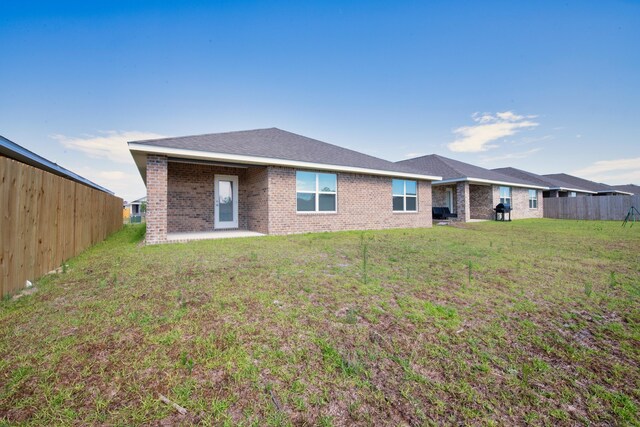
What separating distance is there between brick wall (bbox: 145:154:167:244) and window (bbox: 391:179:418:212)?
1092cm

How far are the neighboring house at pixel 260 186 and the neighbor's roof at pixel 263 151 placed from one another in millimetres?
37

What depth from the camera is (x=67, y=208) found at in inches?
238

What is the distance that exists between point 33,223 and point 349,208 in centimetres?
1026

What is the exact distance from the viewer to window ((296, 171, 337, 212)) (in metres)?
11.1

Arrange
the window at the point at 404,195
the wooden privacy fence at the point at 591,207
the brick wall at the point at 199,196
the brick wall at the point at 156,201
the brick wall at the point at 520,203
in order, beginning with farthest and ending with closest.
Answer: the brick wall at the point at 520,203 < the wooden privacy fence at the point at 591,207 < the window at the point at 404,195 < the brick wall at the point at 199,196 < the brick wall at the point at 156,201

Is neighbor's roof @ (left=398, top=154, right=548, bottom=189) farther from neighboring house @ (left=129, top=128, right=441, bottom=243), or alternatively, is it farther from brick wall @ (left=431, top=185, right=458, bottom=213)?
neighboring house @ (left=129, top=128, right=441, bottom=243)

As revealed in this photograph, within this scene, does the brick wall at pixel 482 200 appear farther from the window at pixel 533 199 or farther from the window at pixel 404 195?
the window at pixel 404 195

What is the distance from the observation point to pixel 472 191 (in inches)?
871

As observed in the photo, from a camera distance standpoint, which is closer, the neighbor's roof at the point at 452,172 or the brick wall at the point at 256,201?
the brick wall at the point at 256,201

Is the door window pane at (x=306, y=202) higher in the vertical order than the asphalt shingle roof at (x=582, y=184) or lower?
lower

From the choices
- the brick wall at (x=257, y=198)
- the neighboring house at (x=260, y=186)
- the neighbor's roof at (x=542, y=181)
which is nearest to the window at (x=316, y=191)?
the neighboring house at (x=260, y=186)

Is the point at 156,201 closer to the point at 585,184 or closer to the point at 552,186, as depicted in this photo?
the point at 552,186

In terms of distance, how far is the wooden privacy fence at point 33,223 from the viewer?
12.1ft

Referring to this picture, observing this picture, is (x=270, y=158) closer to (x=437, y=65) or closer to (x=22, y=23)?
(x=22, y=23)
